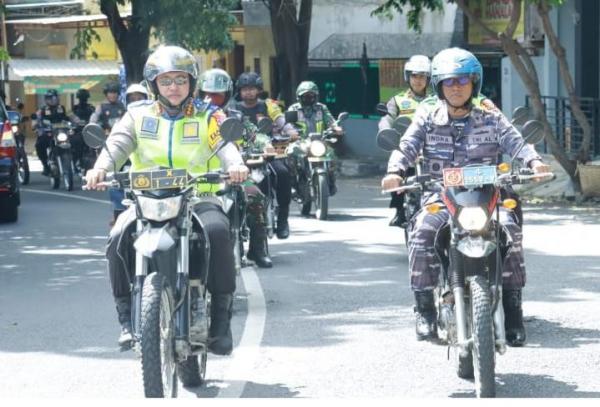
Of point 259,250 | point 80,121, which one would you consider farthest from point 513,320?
point 80,121

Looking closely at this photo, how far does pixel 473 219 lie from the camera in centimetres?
715

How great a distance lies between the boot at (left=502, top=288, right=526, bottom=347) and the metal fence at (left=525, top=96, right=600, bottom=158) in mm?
13784

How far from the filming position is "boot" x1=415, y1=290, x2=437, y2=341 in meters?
7.70

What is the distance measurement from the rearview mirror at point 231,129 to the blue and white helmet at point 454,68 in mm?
1131

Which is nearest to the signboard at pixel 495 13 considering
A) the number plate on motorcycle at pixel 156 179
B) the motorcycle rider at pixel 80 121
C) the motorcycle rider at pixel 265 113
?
the motorcycle rider at pixel 80 121

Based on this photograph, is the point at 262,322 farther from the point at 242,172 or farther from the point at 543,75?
the point at 543,75

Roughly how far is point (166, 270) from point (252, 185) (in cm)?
573

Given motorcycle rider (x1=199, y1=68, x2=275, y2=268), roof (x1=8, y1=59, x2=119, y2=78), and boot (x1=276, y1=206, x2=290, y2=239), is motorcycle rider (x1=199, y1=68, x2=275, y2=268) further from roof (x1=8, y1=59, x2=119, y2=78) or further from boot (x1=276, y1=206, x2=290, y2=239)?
roof (x1=8, y1=59, x2=119, y2=78)

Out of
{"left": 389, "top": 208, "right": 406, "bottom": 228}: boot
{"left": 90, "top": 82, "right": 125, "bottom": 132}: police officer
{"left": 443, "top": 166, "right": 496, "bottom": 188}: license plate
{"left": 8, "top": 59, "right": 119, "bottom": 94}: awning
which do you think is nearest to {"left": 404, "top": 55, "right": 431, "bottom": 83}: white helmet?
{"left": 389, "top": 208, "right": 406, "bottom": 228}: boot

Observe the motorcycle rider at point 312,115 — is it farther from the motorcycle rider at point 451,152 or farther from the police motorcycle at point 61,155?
the motorcycle rider at point 451,152

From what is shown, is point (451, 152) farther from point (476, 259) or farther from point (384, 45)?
point (384, 45)

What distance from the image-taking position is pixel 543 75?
2498 centimetres

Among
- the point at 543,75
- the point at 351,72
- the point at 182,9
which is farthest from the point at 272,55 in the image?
the point at 543,75

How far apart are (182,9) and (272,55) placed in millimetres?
10658
